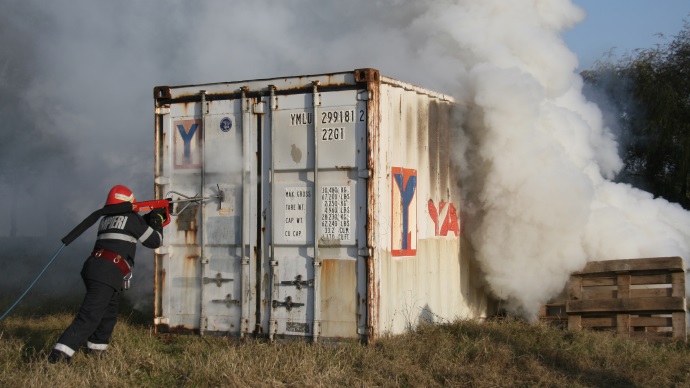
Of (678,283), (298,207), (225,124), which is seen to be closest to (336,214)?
(298,207)

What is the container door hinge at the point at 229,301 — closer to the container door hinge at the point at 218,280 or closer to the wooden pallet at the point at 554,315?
the container door hinge at the point at 218,280

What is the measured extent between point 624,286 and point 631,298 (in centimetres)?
18

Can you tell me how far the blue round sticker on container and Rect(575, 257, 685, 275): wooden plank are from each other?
15.9 feet

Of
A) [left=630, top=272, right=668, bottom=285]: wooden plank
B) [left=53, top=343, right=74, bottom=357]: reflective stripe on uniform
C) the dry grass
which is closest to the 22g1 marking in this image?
the dry grass

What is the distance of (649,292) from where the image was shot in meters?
9.52

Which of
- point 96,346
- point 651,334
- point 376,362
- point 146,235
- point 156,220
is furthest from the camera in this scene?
point 651,334

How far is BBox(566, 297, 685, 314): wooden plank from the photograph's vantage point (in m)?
9.14

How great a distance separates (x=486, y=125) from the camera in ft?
34.2

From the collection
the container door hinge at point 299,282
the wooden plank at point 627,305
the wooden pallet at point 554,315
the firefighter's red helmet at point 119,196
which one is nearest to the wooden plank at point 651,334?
the wooden plank at point 627,305

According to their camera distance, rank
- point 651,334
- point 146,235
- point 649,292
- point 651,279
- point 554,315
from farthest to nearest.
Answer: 1. point 554,315
2. point 649,292
3. point 651,279
4. point 651,334
5. point 146,235

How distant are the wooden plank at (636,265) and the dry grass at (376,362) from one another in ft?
3.08

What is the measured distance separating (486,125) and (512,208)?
3.84 feet

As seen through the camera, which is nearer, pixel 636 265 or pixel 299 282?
pixel 299 282

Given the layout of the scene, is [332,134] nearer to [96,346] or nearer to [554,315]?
[96,346]
